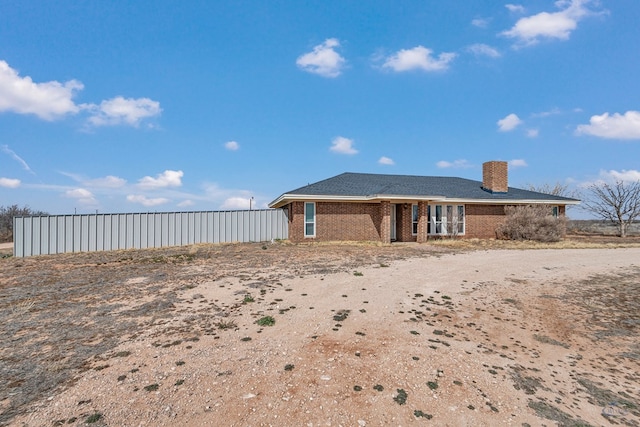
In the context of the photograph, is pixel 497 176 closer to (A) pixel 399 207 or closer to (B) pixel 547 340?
(A) pixel 399 207

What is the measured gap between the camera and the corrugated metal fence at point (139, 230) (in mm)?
15898

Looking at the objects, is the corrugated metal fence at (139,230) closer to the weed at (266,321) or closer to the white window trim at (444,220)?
the white window trim at (444,220)

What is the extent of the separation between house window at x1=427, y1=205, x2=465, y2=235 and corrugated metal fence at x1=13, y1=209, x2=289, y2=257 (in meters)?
9.08

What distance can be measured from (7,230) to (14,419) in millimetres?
36564

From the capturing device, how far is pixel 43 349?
14.7 feet

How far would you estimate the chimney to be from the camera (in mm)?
21703

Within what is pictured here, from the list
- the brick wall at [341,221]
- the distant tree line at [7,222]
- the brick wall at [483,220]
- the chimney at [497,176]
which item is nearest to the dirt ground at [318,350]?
the brick wall at [341,221]

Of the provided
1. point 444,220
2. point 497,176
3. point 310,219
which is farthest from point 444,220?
point 310,219

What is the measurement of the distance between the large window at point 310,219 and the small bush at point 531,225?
39.7 ft

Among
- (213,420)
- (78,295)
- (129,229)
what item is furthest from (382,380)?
(129,229)

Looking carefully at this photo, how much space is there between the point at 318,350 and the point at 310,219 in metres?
13.8

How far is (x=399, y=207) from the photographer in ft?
65.5

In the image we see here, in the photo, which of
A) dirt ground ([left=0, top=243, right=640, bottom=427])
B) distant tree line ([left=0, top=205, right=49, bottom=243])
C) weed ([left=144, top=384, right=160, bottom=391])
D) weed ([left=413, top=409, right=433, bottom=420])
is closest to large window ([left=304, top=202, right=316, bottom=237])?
dirt ground ([left=0, top=243, right=640, bottom=427])

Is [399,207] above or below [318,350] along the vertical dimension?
above
